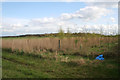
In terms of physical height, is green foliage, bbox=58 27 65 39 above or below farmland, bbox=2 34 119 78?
above

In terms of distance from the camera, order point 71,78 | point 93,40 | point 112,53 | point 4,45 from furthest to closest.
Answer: point 4,45 → point 93,40 → point 112,53 → point 71,78

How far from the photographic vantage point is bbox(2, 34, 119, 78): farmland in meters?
4.88

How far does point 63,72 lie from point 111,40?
587 cm

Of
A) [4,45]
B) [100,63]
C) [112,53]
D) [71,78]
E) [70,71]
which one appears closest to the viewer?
[71,78]

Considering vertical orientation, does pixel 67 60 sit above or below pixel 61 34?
below

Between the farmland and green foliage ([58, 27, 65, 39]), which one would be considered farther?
green foliage ([58, 27, 65, 39])

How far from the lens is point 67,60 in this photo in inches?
259

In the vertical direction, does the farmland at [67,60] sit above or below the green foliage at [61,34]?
below

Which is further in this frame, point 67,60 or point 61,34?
point 61,34

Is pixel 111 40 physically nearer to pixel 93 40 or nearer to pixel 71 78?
pixel 93 40

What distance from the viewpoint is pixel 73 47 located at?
9945 mm

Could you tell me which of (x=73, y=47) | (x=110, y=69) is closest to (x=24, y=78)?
(x=110, y=69)

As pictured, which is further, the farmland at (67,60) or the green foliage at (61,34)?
the green foliage at (61,34)

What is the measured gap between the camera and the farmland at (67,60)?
4875 mm
